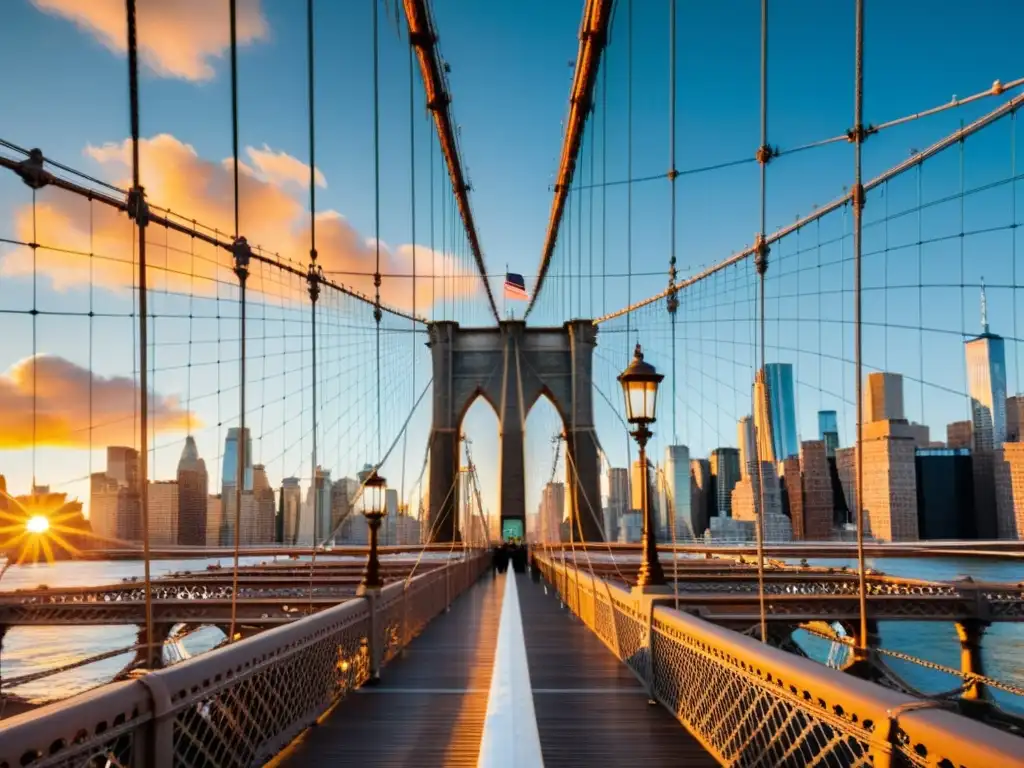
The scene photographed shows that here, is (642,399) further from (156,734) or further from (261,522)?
(261,522)

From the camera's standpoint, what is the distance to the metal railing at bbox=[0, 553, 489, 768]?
9.02 feet

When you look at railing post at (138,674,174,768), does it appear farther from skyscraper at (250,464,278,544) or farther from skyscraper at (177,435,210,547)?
skyscraper at (250,464,278,544)

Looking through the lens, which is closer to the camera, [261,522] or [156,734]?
[156,734]

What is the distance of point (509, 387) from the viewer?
41594 mm

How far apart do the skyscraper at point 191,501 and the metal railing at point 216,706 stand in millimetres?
13902

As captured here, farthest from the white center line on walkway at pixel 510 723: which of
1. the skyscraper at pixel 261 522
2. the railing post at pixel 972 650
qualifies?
the skyscraper at pixel 261 522

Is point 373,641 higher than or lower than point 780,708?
lower

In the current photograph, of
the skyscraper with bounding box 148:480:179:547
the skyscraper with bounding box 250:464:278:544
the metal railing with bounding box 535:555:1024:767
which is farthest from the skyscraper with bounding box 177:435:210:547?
the metal railing with bounding box 535:555:1024:767

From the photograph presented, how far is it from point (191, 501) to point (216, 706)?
21857mm

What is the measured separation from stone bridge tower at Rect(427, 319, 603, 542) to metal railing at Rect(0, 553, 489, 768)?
3252 centimetres

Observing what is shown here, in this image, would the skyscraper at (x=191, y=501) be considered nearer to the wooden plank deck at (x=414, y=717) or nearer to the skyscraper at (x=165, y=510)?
the skyscraper at (x=165, y=510)

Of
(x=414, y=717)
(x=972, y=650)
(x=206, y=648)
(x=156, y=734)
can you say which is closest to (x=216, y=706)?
(x=156, y=734)

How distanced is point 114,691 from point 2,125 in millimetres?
9322

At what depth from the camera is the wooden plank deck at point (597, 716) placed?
206 inches
